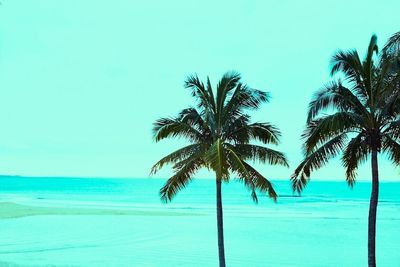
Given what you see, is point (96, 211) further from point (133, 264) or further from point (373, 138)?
point (373, 138)

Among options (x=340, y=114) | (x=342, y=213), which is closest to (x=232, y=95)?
(x=340, y=114)

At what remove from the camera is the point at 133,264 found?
25812 millimetres

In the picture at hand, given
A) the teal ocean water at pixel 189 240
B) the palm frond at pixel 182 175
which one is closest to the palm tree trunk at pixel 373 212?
the palm frond at pixel 182 175

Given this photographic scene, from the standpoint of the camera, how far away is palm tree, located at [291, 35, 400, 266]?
12.4 meters

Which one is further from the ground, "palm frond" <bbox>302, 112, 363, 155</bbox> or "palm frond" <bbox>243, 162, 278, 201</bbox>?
"palm frond" <bbox>302, 112, 363, 155</bbox>

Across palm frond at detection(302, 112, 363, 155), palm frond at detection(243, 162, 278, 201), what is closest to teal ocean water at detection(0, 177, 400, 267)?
palm frond at detection(243, 162, 278, 201)

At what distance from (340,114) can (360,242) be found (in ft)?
84.9

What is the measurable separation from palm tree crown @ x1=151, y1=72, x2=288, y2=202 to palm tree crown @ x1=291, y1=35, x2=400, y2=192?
1.15 m

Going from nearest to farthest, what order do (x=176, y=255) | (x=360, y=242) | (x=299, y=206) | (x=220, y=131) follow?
(x=220, y=131) < (x=176, y=255) < (x=360, y=242) < (x=299, y=206)

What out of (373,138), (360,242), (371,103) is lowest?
(360,242)

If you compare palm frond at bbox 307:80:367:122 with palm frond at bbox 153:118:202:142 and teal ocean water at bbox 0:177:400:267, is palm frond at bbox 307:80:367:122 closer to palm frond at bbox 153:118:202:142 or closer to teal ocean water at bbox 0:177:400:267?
palm frond at bbox 153:118:202:142

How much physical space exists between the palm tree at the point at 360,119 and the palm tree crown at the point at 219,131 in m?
1.16

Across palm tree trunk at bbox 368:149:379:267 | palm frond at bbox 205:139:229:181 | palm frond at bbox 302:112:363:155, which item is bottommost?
palm tree trunk at bbox 368:149:379:267

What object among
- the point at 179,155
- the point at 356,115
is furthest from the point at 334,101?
the point at 179,155
